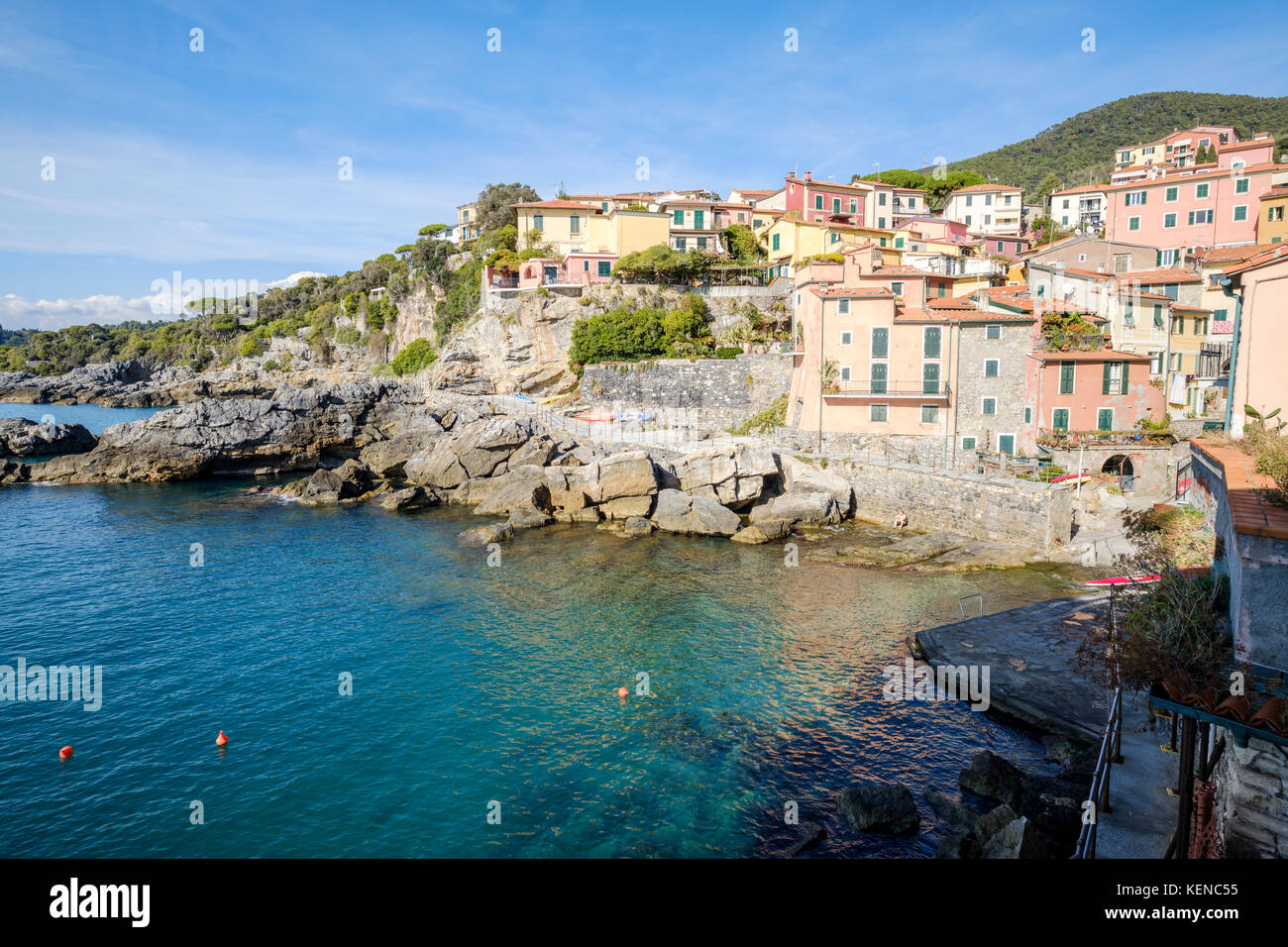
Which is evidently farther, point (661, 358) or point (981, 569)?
point (661, 358)

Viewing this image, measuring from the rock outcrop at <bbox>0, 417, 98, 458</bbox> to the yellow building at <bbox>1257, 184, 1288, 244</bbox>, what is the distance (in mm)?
78888

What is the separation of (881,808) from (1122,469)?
25065 mm

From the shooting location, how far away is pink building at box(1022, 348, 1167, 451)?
29.9 metres

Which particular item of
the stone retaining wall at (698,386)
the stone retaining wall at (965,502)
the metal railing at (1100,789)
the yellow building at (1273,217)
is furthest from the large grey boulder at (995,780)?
the yellow building at (1273,217)

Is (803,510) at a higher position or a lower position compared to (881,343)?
lower

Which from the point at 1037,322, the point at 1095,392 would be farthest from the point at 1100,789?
the point at 1037,322

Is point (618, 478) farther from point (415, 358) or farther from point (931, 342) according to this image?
point (415, 358)

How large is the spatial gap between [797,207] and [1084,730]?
48854mm

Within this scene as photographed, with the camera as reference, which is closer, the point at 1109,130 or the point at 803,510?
the point at 803,510

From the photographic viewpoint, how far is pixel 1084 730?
13.3 meters

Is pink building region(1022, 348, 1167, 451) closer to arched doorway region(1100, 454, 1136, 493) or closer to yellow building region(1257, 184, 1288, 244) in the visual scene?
arched doorway region(1100, 454, 1136, 493)

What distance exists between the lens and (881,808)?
11.6 meters
